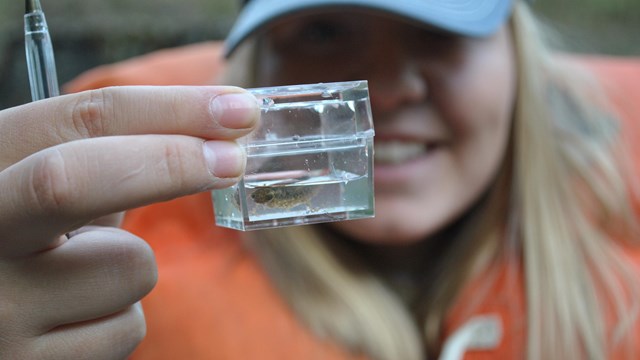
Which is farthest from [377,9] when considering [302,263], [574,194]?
[574,194]

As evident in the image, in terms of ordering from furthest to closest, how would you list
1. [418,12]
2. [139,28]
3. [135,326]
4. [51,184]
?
[139,28] → [418,12] → [135,326] → [51,184]

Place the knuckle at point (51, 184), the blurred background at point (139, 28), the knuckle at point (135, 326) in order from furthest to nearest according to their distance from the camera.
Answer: the blurred background at point (139, 28), the knuckle at point (135, 326), the knuckle at point (51, 184)

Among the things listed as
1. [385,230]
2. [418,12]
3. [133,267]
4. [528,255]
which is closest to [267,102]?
[133,267]

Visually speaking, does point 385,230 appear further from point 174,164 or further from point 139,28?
point 139,28

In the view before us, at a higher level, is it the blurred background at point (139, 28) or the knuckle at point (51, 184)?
the blurred background at point (139, 28)

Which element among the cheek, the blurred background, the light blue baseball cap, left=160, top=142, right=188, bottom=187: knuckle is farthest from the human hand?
the blurred background

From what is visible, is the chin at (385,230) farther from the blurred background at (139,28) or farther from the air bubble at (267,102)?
the blurred background at (139,28)

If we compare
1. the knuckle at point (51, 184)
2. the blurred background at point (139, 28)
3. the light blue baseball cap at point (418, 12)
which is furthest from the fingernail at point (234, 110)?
the blurred background at point (139, 28)
